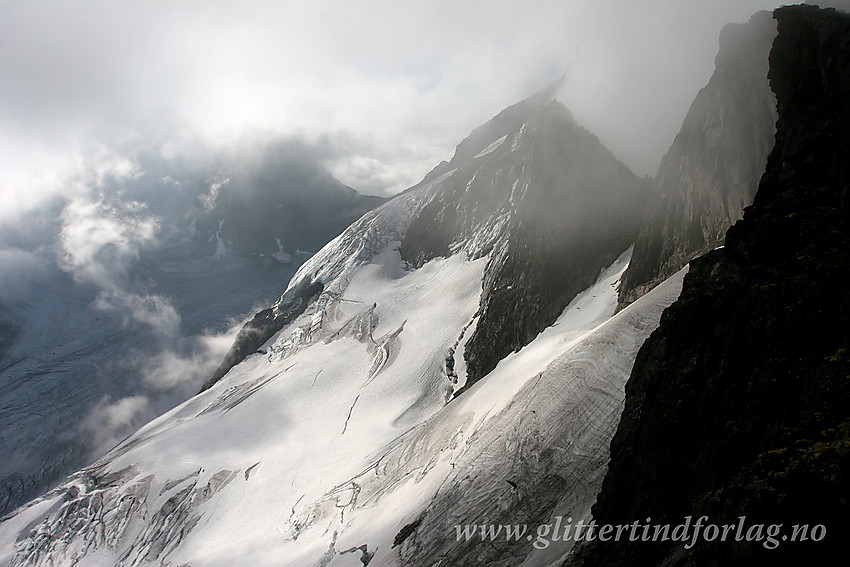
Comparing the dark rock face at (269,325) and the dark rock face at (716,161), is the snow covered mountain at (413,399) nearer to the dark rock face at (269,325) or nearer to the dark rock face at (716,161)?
the dark rock face at (269,325)

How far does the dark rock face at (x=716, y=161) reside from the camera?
2877 cm

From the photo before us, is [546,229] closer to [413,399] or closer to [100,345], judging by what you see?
[413,399]

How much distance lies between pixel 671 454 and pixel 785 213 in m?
6.95

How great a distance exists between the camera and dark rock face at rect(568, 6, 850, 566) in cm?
768

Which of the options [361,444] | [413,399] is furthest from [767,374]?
[413,399]

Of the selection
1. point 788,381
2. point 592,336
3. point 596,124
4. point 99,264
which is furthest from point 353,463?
point 99,264

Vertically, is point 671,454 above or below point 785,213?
below

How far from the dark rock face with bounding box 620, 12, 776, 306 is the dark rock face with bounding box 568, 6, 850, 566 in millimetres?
13773

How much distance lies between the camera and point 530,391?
95.5 ft

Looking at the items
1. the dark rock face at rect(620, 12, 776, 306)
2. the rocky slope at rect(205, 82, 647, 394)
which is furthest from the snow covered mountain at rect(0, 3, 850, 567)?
the rocky slope at rect(205, 82, 647, 394)

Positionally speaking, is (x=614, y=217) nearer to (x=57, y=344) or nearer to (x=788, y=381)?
(x=788, y=381)

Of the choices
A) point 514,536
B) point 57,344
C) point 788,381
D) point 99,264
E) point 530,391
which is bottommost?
point 514,536

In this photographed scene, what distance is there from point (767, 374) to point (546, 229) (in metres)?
49.5

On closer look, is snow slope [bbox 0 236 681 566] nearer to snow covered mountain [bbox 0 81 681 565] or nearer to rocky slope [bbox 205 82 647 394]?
snow covered mountain [bbox 0 81 681 565]
